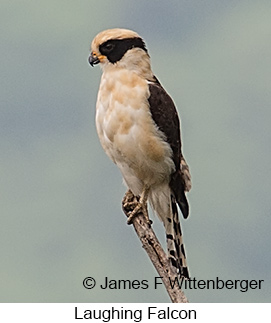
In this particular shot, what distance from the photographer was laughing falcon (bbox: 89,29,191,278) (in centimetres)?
1024

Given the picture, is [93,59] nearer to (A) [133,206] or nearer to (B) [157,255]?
(A) [133,206]

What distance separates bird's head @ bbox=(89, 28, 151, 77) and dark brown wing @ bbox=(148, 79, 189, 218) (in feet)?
0.89

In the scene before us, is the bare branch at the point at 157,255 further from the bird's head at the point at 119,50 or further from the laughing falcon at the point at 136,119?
the bird's head at the point at 119,50

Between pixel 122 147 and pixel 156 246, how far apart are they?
0.92 m

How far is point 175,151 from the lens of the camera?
1055 cm

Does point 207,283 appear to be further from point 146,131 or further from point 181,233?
point 146,131

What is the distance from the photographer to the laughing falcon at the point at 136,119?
33.6ft

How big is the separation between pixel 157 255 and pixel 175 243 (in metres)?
0.72

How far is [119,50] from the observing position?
10.4 meters

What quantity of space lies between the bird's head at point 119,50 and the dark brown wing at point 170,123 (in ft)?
0.89

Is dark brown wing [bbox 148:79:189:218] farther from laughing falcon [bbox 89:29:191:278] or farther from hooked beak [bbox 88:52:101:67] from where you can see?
hooked beak [bbox 88:52:101:67]

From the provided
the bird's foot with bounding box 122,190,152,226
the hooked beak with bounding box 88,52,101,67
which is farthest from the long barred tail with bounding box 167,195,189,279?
the hooked beak with bounding box 88,52,101,67

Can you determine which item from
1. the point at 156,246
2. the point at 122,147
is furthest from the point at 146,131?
the point at 156,246

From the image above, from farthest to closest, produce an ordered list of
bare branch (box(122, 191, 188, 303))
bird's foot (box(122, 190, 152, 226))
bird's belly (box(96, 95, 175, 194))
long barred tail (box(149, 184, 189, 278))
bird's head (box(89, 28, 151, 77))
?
long barred tail (box(149, 184, 189, 278)), bird's foot (box(122, 190, 152, 226)), bird's head (box(89, 28, 151, 77)), bird's belly (box(96, 95, 175, 194)), bare branch (box(122, 191, 188, 303))
